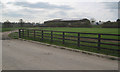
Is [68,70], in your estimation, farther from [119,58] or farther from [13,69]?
[119,58]

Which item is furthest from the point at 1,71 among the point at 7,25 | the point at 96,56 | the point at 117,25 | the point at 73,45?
the point at 7,25

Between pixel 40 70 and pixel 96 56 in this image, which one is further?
pixel 96 56

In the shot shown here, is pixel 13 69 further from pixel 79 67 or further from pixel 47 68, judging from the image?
pixel 79 67

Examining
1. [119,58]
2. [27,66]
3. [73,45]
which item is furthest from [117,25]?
[27,66]

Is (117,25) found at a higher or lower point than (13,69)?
higher

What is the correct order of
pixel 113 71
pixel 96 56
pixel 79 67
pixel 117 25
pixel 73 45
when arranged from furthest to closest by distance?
pixel 117 25
pixel 73 45
pixel 96 56
pixel 79 67
pixel 113 71

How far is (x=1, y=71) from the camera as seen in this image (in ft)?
17.6

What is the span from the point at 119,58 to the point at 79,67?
8.22 feet

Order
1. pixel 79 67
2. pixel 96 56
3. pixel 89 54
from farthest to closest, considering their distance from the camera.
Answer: pixel 89 54 → pixel 96 56 → pixel 79 67

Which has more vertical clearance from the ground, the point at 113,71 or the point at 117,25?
the point at 117,25

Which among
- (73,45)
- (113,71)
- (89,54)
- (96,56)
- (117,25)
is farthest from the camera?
(117,25)

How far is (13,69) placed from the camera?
18.0 ft

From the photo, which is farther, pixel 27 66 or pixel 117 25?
pixel 117 25

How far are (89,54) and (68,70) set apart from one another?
3.31m
